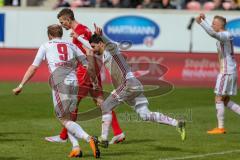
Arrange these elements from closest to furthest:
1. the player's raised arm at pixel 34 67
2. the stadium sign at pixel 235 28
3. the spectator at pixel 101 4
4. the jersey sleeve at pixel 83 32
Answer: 1. the player's raised arm at pixel 34 67
2. the jersey sleeve at pixel 83 32
3. the stadium sign at pixel 235 28
4. the spectator at pixel 101 4

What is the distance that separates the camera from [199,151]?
14266 mm

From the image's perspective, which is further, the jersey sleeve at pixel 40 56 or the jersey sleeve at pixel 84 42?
the jersey sleeve at pixel 84 42

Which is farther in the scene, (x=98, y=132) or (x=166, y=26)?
(x=166, y=26)

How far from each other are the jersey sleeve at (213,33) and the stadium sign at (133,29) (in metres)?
13.5

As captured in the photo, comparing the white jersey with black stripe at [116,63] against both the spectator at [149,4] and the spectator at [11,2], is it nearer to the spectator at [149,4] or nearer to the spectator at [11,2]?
the spectator at [149,4]

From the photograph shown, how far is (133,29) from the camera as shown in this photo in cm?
3034

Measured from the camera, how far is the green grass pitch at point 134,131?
45.5ft

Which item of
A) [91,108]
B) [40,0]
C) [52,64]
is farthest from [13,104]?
[40,0]

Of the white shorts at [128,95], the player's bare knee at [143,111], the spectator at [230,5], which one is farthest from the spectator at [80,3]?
the player's bare knee at [143,111]

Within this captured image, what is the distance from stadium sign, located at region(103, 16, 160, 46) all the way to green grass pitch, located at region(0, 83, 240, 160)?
628 centimetres

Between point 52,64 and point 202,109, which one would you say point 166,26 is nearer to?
point 202,109

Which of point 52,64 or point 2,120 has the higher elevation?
point 52,64

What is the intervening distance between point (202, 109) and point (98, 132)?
4902mm

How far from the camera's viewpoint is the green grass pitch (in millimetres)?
13875
